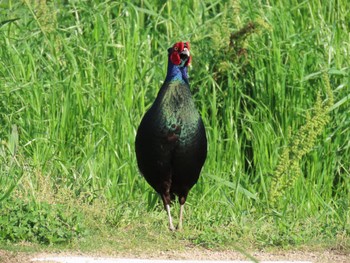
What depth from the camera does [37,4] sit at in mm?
7926

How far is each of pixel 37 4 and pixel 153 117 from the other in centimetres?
219

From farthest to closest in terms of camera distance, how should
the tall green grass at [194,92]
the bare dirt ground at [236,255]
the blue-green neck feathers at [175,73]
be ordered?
the tall green grass at [194,92] → the blue-green neck feathers at [175,73] → the bare dirt ground at [236,255]

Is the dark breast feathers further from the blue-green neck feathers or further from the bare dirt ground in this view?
the bare dirt ground

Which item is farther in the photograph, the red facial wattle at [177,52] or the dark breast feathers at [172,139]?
the red facial wattle at [177,52]

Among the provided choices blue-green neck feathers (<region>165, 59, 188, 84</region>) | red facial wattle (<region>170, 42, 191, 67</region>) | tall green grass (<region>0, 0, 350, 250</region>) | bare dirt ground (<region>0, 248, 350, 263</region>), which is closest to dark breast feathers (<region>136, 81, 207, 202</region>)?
blue-green neck feathers (<region>165, 59, 188, 84</region>)

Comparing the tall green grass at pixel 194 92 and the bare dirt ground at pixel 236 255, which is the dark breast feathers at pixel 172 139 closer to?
the tall green grass at pixel 194 92

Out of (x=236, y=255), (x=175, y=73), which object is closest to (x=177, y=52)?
(x=175, y=73)

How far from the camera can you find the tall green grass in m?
6.92

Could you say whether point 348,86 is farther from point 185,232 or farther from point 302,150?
point 185,232

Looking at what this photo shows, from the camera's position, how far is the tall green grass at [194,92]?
6918 mm

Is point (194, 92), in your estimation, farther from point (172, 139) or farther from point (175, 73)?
point (172, 139)

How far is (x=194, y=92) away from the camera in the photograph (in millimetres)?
7879

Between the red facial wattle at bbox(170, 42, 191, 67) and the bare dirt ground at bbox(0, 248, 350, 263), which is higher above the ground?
the red facial wattle at bbox(170, 42, 191, 67)

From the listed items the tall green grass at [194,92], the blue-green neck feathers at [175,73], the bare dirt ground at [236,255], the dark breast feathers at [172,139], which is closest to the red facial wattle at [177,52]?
the blue-green neck feathers at [175,73]
